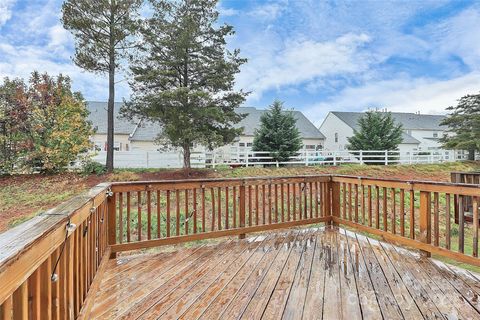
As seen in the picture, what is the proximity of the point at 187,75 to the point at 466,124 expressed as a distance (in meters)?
19.2

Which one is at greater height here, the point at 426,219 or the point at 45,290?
the point at 45,290

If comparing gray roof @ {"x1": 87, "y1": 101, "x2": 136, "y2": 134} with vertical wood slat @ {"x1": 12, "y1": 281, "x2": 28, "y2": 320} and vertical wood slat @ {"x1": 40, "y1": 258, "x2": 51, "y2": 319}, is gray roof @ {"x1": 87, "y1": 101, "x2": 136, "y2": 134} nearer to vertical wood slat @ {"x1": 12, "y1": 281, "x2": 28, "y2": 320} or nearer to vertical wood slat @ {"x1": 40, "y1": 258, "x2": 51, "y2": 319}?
vertical wood slat @ {"x1": 40, "y1": 258, "x2": 51, "y2": 319}

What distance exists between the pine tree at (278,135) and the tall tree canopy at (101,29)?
7361mm

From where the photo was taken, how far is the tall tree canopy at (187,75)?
9922 millimetres

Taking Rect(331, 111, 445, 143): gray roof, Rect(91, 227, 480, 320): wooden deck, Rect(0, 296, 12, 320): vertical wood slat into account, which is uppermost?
Rect(331, 111, 445, 143): gray roof

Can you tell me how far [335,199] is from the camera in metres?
4.52

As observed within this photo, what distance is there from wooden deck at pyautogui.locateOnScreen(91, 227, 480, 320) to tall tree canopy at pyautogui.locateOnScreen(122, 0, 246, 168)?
718cm

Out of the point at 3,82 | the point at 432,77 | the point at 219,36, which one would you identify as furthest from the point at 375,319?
the point at 432,77

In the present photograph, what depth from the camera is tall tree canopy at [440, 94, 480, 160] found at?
57.4 feet

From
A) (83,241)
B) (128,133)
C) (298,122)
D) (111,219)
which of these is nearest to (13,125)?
(128,133)

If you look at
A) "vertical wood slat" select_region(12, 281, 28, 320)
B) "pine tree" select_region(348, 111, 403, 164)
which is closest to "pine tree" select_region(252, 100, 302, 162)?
"pine tree" select_region(348, 111, 403, 164)

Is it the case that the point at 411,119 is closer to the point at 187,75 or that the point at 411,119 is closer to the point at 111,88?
the point at 187,75

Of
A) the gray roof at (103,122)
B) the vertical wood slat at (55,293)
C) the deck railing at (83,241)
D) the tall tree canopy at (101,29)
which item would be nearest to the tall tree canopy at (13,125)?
the tall tree canopy at (101,29)

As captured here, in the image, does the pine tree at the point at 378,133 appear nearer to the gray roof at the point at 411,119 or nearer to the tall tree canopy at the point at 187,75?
the gray roof at the point at 411,119
